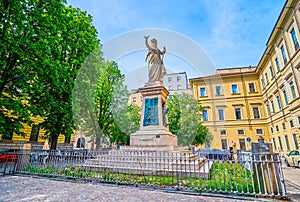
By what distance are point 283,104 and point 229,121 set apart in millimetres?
10124

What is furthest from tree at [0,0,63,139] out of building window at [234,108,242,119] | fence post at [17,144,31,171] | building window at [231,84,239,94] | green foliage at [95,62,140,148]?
building window at [231,84,239,94]

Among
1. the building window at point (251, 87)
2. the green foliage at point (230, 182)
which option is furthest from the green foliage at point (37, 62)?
the building window at point (251, 87)

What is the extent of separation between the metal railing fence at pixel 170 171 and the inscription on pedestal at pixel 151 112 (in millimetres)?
2465

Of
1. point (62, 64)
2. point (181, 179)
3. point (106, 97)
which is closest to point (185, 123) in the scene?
point (106, 97)

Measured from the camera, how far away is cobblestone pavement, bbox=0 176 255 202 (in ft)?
14.6

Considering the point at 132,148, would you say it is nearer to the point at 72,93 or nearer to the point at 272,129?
the point at 72,93

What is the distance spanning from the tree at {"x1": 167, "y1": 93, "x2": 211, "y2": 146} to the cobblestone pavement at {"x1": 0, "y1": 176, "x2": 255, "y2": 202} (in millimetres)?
16939

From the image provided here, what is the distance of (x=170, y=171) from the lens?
657 cm

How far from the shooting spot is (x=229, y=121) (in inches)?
1242

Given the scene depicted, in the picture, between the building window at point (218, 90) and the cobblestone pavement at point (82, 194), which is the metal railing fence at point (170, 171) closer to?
the cobblestone pavement at point (82, 194)

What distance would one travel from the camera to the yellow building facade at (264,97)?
19062mm

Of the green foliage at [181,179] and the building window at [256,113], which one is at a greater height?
the building window at [256,113]

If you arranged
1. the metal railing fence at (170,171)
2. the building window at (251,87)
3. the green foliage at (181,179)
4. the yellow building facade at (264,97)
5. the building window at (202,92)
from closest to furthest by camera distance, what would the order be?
the metal railing fence at (170,171)
the green foliage at (181,179)
the yellow building facade at (264,97)
the building window at (251,87)
the building window at (202,92)

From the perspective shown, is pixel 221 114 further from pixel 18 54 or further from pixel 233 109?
pixel 18 54
